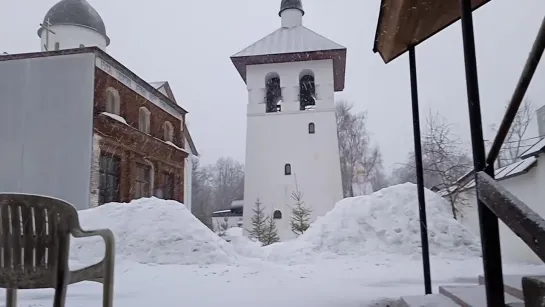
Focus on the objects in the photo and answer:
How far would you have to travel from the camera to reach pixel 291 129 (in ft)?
78.6

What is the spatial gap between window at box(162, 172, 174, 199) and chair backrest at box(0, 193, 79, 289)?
17.2m

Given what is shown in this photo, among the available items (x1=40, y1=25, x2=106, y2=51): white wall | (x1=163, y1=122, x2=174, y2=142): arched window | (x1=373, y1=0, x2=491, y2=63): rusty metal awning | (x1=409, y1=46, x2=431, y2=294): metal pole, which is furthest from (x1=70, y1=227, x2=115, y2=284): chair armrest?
(x1=40, y1=25, x2=106, y2=51): white wall

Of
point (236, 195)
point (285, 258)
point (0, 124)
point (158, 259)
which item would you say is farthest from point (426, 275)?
point (236, 195)

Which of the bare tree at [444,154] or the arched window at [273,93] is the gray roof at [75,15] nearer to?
the arched window at [273,93]

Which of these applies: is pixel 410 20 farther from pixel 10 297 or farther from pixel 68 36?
pixel 68 36

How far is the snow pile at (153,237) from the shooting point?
7371 mm

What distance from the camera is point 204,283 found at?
534 centimetres

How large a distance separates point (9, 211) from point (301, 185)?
2165 centimetres

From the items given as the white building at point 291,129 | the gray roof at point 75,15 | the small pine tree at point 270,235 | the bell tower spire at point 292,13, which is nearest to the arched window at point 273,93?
the white building at point 291,129

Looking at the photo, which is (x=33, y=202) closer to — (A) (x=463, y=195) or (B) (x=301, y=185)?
(A) (x=463, y=195)

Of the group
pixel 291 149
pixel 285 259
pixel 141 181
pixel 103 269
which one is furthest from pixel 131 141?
pixel 103 269

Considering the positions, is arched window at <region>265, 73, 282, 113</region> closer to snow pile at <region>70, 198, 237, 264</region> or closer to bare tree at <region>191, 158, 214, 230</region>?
snow pile at <region>70, 198, 237, 264</region>

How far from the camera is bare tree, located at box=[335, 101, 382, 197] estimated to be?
35250 millimetres

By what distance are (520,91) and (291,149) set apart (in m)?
22.3
